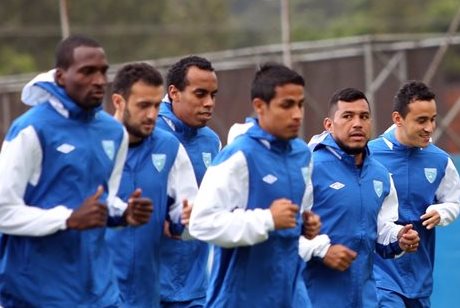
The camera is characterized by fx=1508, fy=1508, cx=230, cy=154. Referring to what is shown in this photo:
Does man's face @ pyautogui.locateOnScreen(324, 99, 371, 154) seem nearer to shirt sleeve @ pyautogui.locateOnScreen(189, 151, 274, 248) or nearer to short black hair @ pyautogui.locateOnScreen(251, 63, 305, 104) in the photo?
short black hair @ pyautogui.locateOnScreen(251, 63, 305, 104)

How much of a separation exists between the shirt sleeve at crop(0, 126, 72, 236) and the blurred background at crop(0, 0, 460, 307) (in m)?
6.68

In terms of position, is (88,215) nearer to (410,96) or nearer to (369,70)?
(410,96)

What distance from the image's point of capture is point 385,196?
10617mm

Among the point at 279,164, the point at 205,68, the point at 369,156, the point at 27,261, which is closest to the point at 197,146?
the point at 205,68

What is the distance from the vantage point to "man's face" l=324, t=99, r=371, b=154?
10.5 m

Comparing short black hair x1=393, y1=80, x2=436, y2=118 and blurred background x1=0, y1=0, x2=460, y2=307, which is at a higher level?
blurred background x1=0, y1=0, x2=460, y2=307

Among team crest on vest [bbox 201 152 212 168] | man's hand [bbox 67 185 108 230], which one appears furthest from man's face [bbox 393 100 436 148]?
man's hand [bbox 67 185 108 230]

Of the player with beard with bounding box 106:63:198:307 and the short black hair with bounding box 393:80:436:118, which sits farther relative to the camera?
the short black hair with bounding box 393:80:436:118

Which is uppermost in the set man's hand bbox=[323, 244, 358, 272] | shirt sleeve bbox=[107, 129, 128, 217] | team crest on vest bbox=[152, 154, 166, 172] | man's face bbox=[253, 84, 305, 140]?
man's face bbox=[253, 84, 305, 140]

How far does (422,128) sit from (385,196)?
1031 millimetres

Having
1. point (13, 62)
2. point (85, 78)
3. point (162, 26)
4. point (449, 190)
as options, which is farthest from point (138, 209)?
point (162, 26)

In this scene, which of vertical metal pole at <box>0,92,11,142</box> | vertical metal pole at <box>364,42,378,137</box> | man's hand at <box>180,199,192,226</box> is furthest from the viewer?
vertical metal pole at <box>0,92,11,142</box>

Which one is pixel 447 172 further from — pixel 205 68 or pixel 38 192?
pixel 38 192

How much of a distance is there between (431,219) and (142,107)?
2.71m
